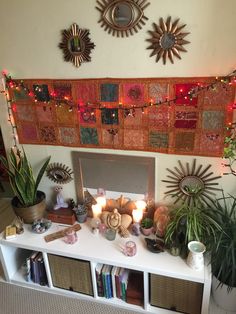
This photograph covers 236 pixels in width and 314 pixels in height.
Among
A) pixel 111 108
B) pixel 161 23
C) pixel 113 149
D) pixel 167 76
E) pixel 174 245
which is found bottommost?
pixel 174 245

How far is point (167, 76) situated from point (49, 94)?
0.93 meters

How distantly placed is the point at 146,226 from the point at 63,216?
711 mm

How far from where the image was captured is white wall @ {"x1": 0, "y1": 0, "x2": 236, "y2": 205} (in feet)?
5.50

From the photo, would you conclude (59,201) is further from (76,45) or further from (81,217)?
(76,45)

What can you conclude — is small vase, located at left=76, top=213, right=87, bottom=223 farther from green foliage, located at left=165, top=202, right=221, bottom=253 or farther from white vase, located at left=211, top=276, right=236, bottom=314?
white vase, located at left=211, top=276, right=236, bottom=314

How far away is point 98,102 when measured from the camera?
2.05m

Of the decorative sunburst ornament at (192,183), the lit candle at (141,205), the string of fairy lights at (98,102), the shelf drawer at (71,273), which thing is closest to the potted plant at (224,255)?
the decorative sunburst ornament at (192,183)

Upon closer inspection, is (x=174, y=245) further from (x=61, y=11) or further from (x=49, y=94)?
(x=61, y=11)

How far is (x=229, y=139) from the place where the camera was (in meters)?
1.76

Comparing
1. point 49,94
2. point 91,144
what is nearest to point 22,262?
point 91,144

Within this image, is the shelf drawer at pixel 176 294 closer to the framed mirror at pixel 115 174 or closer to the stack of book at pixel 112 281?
the stack of book at pixel 112 281

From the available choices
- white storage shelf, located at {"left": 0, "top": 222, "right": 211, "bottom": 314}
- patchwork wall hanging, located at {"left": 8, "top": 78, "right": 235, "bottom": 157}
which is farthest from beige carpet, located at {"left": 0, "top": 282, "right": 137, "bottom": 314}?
patchwork wall hanging, located at {"left": 8, "top": 78, "right": 235, "bottom": 157}

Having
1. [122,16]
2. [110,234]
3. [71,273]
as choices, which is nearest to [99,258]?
[110,234]

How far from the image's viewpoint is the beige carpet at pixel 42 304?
6.89 ft
